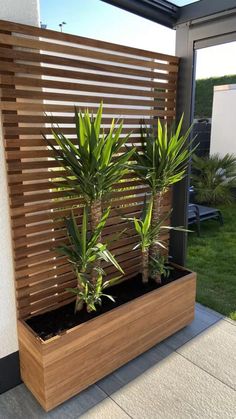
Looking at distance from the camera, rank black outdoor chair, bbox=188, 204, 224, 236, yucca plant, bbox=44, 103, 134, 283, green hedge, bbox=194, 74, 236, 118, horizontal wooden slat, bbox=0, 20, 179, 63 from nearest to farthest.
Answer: horizontal wooden slat, bbox=0, 20, 179, 63, yucca plant, bbox=44, 103, 134, 283, black outdoor chair, bbox=188, 204, 224, 236, green hedge, bbox=194, 74, 236, 118

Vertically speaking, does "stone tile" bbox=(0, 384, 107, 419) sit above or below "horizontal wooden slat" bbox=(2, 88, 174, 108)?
below

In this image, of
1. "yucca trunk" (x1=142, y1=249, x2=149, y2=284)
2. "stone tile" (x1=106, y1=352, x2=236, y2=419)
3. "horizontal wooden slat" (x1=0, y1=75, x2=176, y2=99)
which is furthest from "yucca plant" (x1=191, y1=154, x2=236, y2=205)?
"stone tile" (x1=106, y1=352, x2=236, y2=419)

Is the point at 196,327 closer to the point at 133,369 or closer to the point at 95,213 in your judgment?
the point at 133,369

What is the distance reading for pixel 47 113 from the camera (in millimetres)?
2000

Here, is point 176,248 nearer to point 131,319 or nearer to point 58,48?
point 131,319

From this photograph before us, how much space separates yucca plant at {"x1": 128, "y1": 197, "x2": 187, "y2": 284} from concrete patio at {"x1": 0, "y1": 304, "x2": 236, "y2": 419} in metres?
0.59

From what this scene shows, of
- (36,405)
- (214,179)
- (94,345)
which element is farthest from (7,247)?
(214,179)

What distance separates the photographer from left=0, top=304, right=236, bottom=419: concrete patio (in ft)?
6.30

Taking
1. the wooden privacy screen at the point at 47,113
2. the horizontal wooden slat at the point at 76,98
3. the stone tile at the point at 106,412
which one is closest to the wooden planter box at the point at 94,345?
the stone tile at the point at 106,412

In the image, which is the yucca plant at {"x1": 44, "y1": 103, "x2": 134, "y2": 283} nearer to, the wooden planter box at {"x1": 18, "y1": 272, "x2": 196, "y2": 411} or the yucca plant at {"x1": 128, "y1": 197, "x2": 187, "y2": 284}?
the yucca plant at {"x1": 128, "y1": 197, "x2": 187, "y2": 284}

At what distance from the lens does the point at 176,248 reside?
3.14m

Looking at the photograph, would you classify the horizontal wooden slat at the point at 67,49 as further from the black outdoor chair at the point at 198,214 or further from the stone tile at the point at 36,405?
the black outdoor chair at the point at 198,214

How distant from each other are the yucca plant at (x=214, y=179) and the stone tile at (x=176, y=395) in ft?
14.9

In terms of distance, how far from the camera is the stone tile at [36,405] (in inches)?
74.8
